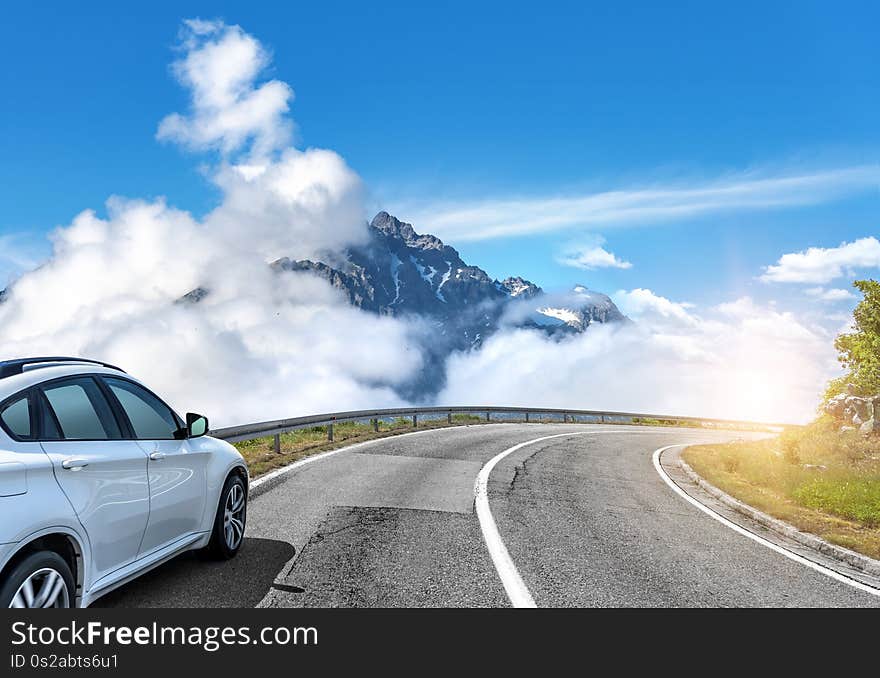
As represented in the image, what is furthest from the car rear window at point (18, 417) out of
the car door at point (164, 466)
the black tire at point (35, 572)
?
the car door at point (164, 466)

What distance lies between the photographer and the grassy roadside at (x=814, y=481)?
342 inches

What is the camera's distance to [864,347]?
25109 millimetres

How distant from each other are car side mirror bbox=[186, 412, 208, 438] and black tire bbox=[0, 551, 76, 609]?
1.78 metres

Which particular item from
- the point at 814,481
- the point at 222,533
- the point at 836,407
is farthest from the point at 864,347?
the point at 222,533

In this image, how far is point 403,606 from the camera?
187 inches

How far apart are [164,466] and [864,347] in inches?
1079

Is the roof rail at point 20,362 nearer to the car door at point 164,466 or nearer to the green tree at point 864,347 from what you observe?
the car door at point 164,466

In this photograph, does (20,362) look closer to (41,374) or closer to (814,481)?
(41,374)
